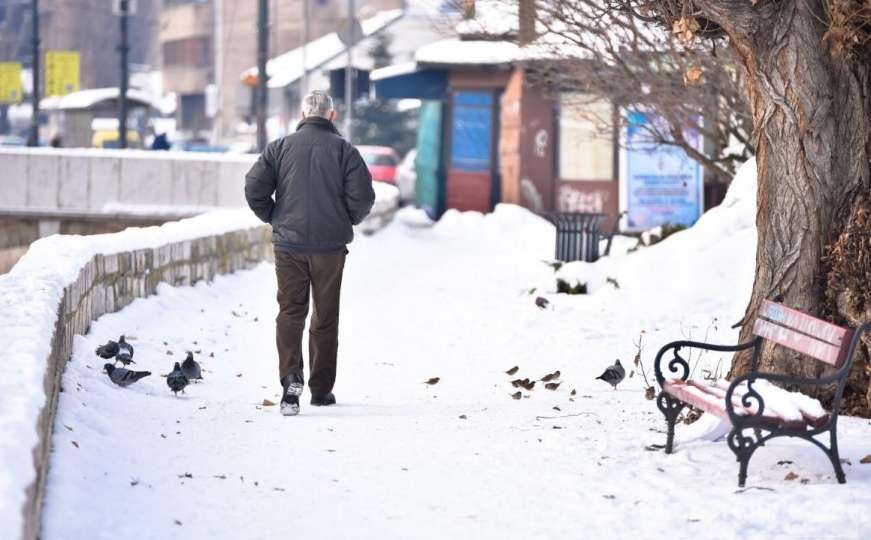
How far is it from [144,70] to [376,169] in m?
66.9

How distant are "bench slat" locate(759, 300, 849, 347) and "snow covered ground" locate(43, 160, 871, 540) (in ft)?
1.80

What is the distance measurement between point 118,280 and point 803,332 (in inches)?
237

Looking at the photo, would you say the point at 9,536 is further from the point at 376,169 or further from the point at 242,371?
the point at 376,169

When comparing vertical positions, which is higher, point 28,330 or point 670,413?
point 28,330

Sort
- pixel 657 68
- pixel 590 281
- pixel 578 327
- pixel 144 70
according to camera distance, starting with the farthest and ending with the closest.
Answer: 1. pixel 144 70
2. pixel 657 68
3. pixel 590 281
4. pixel 578 327

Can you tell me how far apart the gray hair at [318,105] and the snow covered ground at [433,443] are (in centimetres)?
158

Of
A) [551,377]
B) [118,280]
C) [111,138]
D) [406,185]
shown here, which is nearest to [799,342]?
[551,377]

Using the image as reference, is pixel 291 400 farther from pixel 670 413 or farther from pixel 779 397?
pixel 779 397

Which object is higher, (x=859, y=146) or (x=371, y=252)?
(x=859, y=146)

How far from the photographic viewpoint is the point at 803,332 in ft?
23.2

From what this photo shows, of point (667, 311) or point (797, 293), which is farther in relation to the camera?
point (667, 311)

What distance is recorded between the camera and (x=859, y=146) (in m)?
8.02

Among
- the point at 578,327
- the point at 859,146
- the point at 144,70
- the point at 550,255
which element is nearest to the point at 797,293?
the point at 859,146

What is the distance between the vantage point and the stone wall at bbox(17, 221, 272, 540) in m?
5.86
